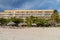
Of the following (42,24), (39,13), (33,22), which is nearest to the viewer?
(42,24)

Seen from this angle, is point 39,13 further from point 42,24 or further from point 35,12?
point 42,24

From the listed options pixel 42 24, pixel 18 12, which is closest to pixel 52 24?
pixel 42 24

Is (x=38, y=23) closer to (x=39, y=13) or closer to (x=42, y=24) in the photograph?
(x=42, y=24)

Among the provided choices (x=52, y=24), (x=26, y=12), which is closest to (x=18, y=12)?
(x=26, y=12)

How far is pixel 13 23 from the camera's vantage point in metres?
61.2

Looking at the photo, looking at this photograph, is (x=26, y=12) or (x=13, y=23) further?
(x=26, y=12)

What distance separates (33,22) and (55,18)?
6.81m

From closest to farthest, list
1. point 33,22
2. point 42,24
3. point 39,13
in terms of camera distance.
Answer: point 42,24 < point 33,22 < point 39,13
